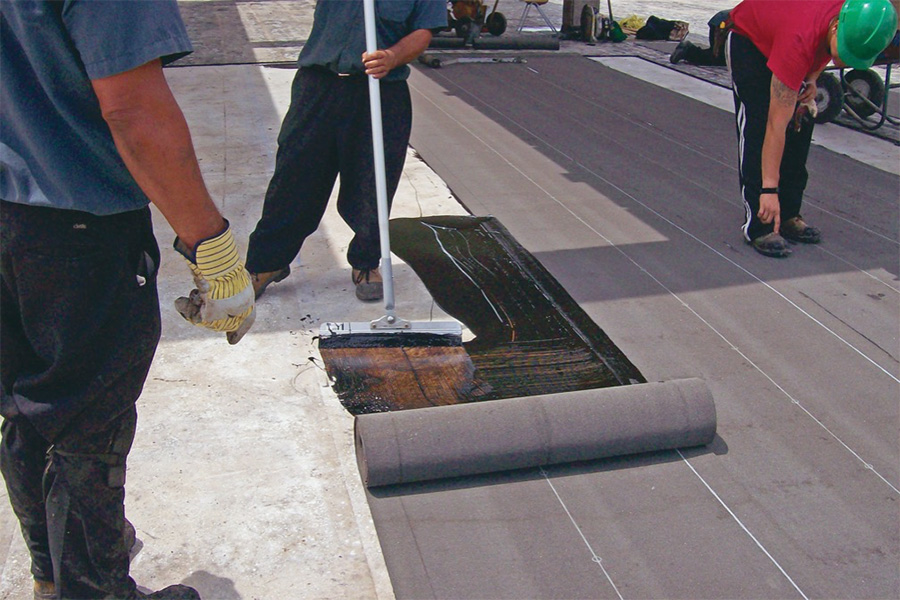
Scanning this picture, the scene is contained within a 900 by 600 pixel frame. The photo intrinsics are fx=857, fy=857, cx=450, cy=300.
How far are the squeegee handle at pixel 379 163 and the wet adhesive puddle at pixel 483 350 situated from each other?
0.69 ft

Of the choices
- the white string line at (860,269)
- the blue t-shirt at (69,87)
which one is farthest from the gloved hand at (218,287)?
the white string line at (860,269)

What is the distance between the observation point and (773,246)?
402 cm

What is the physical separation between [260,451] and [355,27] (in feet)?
5.16

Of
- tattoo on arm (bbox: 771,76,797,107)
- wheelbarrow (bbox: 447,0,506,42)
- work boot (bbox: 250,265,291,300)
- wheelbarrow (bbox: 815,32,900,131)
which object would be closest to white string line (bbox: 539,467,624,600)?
work boot (bbox: 250,265,291,300)

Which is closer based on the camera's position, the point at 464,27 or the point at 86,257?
the point at 86,257

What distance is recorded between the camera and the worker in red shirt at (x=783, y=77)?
3453 millimetres

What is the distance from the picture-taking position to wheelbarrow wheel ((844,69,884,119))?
654 cm

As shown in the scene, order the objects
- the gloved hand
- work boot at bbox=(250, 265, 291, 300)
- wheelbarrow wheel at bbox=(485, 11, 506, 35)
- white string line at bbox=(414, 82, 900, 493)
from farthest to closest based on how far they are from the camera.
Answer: wheelbarrow wheel at bbox=(485, 11, 506, 35), work boot at bbox=(250, 265, 291, 300), white string line at bbox=(414, 82, 900, 493), the gloved hand

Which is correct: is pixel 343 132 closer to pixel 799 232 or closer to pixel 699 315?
pixel 699 315

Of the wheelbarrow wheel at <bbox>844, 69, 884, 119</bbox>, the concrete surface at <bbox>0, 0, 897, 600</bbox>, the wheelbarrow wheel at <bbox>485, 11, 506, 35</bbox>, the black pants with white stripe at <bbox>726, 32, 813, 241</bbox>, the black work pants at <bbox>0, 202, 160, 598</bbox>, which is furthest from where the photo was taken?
the wheelbarrow wheel at <bbox>485, 11, 506, 35</bbox>

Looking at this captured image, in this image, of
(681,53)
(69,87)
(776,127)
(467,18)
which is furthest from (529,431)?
(467,18)

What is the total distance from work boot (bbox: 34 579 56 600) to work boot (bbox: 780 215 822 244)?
3.62 meters

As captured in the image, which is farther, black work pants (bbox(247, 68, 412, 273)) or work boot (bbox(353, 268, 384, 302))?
work boot (bbox(353, 268, 384, 302))

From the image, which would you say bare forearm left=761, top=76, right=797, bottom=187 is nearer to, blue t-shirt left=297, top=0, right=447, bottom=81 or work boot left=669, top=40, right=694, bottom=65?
blue t-shirt left=297, top=0, right=447, bottom=81
